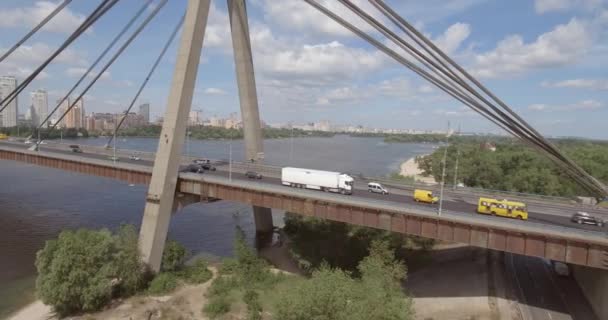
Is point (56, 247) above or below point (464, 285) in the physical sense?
above

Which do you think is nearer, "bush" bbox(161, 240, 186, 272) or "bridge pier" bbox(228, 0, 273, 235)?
"bush" bbox(161, 240, 186, 272)

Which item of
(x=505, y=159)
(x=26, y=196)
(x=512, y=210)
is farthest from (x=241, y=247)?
(x=505, y=159)

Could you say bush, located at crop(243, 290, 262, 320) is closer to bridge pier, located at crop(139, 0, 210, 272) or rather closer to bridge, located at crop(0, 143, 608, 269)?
bridge, located at crop(0, 143, 608, 269)

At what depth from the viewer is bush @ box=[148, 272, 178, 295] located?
27.6m

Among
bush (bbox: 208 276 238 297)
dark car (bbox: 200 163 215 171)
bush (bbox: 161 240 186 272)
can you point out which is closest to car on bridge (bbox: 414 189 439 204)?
bush (bbox: 208 276 238 297)

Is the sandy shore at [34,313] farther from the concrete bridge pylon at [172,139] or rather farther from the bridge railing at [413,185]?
the bridge railing at [413,185]

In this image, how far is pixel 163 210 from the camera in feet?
99.1

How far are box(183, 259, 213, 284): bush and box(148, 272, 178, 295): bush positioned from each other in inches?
45.2

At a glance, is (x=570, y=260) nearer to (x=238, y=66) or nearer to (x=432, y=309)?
(x=432, y=309)

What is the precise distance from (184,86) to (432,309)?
2617cm

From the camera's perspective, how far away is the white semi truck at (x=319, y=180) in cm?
2914

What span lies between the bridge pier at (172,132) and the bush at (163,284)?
1.48m

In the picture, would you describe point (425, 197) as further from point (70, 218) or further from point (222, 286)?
point (70, 218)

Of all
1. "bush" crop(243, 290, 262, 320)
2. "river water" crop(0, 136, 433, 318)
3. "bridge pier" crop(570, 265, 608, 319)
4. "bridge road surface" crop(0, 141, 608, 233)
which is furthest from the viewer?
"river water" crop(0, 136, 433, 318)
